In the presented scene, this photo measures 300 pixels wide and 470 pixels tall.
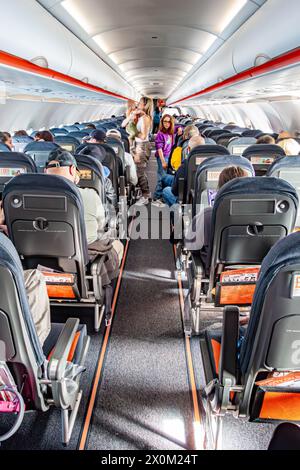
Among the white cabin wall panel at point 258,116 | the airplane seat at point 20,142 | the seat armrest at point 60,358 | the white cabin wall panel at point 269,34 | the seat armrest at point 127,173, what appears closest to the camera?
the seat armrest at point 60,358

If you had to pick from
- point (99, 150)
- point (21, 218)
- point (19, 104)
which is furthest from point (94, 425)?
point (19, 104)

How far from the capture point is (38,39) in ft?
12.5

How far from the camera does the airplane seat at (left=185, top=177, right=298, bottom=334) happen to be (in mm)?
2494

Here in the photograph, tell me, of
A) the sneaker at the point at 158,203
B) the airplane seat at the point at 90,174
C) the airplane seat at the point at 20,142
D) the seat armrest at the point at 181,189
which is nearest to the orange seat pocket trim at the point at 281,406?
the airplane seat at the point at 90,174

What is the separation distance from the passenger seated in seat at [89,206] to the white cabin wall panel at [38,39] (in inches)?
36.5

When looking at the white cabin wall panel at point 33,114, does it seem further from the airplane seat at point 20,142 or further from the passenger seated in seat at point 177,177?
the passenger seated in seat at point 177,177

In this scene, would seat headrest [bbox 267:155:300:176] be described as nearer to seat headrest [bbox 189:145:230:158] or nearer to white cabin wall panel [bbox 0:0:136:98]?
seat headrest [bbox 189:145:230:158]

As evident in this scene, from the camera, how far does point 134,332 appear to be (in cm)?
354

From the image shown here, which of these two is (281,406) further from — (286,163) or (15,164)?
(15,164)

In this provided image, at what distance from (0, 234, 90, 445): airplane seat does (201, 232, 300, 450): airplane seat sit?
0.75m

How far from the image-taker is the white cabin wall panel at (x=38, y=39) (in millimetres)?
3098

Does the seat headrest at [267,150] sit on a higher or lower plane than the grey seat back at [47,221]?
higher

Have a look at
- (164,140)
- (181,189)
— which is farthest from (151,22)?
(181,189)

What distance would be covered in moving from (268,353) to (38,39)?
3602 mm
